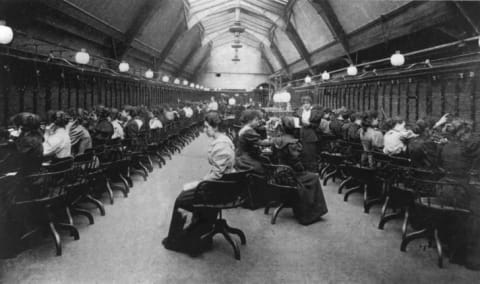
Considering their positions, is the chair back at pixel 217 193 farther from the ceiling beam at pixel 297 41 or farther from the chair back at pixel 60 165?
the ceiling beam at pixel 297 41

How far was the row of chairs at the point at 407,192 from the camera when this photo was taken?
3.68 metres

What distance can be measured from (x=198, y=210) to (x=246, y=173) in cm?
59

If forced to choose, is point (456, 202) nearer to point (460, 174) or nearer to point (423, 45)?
point (460, 174)

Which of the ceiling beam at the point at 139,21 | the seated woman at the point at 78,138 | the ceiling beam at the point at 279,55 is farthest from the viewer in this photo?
the ceiling beam at the point at 279,55

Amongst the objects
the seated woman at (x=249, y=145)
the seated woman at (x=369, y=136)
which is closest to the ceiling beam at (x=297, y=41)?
the seated woman at (x=369, y=136)

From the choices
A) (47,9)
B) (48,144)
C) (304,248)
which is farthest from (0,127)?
(304,248)

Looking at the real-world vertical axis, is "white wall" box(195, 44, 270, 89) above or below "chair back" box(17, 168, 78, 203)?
above

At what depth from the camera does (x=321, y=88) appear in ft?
53.2

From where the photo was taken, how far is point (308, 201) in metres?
4.95

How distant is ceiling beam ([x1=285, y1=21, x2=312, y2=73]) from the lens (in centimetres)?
1720

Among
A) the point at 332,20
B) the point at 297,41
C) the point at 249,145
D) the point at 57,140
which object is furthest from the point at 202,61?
the point at 57,140

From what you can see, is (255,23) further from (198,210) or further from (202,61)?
(198,210)

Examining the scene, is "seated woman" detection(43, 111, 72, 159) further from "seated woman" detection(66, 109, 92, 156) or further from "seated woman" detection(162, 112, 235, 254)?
"seated woman" detection(162, 112, 235, 254)

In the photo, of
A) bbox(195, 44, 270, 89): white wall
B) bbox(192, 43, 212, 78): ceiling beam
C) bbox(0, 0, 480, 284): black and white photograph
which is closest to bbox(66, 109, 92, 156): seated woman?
bbox(0, 0, 480, 284): black and white photograph
